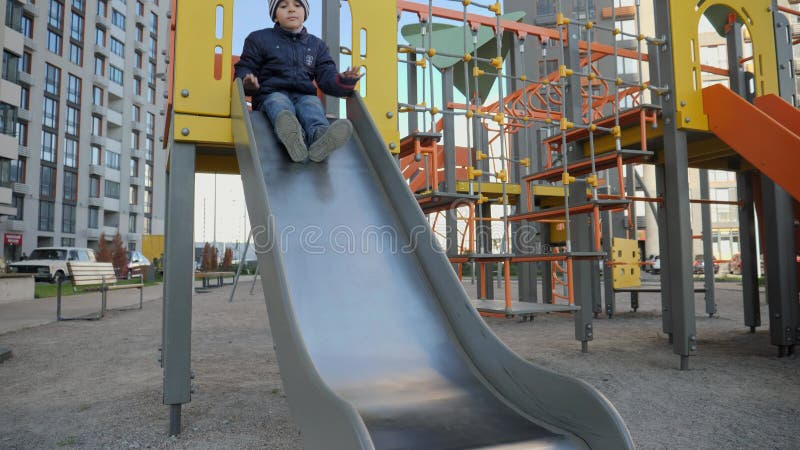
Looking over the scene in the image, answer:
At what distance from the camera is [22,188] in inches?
1043

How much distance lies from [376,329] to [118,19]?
39.6 metres

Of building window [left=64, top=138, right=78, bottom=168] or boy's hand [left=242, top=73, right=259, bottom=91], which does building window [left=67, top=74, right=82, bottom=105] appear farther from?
boy's hand [left=242, top=73, right=259, bottom=91]

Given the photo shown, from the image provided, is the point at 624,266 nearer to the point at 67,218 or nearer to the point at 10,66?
the point at 10,66

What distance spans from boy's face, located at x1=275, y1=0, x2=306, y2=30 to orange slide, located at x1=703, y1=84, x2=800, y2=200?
3002 millimetres

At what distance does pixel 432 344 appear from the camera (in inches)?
87.4

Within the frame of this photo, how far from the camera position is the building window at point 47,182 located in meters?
28.0

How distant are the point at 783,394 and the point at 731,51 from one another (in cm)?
316

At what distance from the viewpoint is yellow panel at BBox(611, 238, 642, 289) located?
7.41 metres

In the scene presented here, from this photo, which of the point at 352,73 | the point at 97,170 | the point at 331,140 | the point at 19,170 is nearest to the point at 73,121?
the point at 97,170

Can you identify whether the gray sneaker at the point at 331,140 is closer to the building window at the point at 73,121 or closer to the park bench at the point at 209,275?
the park bench at the point at 209,275

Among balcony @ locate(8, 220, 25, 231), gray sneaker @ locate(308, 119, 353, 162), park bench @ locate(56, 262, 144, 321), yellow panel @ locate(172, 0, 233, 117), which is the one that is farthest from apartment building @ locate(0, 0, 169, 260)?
gray sneaker @ locate(308, 119, 353, 162)

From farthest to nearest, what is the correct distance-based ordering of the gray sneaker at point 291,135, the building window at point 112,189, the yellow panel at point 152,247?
the building window at point 112,189 < the yellow panel at point 152,247 < the gray sneaker at point 291,135

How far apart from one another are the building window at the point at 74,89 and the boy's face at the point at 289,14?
1271 inches

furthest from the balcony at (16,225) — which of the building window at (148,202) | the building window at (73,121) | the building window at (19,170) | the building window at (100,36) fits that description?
the building window at (100,36)
